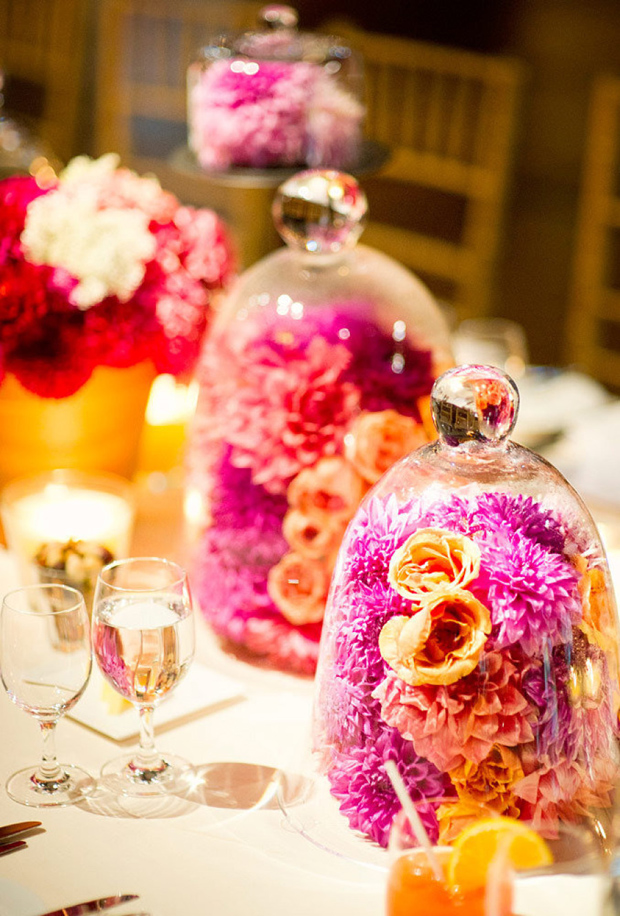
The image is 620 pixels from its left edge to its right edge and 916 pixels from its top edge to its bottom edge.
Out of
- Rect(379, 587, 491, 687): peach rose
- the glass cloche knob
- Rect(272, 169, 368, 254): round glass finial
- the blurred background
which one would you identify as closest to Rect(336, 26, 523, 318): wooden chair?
the blurred background

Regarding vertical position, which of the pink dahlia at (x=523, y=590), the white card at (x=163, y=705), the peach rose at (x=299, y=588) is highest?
the pink dahlia at (x=523, y=590)

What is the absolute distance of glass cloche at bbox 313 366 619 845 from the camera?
2.64 feet

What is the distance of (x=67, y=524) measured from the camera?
134cm

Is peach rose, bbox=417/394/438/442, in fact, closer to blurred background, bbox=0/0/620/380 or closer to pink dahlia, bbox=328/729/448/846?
pink dahlia, bbox=328/729/448/846

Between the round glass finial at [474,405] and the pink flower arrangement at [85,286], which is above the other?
the round glass finial at [474,405]

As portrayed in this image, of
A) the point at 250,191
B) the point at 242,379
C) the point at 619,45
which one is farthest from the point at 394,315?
the point at 619,45

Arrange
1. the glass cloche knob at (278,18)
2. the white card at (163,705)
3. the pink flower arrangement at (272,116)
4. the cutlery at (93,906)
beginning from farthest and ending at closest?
the glass cloche knob at (278,18) < the pink flower arrangement at (272,116) < the white card at (163,705) < the cutlery at (93,906)

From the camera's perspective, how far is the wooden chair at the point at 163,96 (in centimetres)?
342

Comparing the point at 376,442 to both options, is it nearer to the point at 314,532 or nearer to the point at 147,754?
the point at 314,532

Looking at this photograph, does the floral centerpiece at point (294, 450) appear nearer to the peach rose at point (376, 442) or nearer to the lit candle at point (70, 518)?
the peach rose at point (376, 442)

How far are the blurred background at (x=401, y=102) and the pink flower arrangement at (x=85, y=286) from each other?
2.14 metres

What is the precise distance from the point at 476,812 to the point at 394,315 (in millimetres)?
550

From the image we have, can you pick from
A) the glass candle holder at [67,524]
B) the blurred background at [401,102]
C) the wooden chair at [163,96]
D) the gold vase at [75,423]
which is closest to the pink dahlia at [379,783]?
the glass candle holder at [67,524]

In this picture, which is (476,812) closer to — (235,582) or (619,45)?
(235,582)
